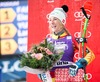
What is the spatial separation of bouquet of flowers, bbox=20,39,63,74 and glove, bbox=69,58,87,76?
137 mm

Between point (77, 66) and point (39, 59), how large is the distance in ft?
0.95

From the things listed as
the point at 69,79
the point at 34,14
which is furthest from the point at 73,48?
the point at 34,14

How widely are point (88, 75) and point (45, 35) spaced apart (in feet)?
1.44

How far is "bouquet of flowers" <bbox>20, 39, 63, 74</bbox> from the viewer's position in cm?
237

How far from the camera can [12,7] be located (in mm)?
4324

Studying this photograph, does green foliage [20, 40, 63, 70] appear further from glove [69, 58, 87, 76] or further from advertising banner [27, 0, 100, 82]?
advertising banner [27, 0, 100, 82]

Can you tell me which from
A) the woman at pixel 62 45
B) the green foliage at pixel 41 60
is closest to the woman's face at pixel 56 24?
the woman at pixel 62 45

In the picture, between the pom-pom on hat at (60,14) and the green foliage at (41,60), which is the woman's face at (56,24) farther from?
the green foliage at (41,60)

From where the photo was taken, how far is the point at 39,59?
93.2 inches

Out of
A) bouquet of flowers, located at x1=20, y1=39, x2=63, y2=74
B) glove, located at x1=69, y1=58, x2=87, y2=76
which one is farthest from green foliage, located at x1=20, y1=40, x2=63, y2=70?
glove, located at x1=69, y1=58, x2=87, y2=76

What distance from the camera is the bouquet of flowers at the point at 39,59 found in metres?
2.37

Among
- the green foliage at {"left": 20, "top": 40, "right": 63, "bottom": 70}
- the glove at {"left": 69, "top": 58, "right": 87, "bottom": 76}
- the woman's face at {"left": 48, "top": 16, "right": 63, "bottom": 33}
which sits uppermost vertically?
the woman's face at {"left": 48, "top": 16, "right": 63, "bottom": 33}

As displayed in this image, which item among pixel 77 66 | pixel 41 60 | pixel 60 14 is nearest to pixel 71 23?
pixel 60 14

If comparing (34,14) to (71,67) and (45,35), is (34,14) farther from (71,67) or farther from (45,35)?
(71,67)
